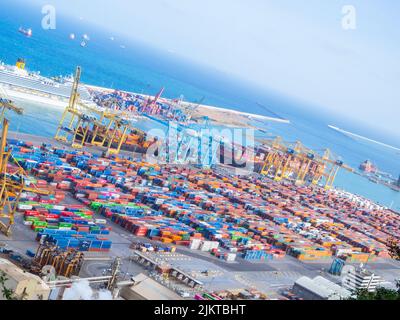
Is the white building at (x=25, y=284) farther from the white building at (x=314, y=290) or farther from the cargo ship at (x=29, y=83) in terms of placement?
the cargo ship at (x=29, y=83)

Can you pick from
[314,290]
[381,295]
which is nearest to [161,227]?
[314,290]

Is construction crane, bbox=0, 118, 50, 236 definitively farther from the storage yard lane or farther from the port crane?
the storage yard lane

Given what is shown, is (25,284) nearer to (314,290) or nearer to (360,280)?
(314,290)

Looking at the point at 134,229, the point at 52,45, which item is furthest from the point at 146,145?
the point at 52,45

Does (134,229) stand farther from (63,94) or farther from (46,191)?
(63,94)

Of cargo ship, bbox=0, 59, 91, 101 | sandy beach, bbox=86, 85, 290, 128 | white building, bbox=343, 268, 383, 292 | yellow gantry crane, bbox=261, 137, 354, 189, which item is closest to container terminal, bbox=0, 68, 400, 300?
white building, bbox=343, 268, 383, 292
